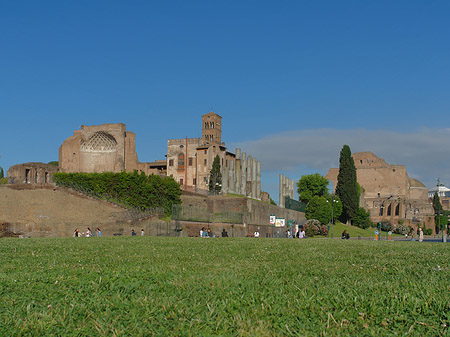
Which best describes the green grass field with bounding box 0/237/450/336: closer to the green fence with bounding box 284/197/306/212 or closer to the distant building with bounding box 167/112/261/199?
the green fence with bounding box 284/197/306/212

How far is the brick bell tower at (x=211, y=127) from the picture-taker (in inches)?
3802

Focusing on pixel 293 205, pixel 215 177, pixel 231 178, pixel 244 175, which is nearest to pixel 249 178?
pixel 244 175

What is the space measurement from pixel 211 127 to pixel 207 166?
20.7 metres

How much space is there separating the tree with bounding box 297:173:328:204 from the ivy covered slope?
144 ft

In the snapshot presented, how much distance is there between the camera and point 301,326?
4.94 m

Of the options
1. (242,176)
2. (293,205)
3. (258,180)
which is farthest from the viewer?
(258,180)

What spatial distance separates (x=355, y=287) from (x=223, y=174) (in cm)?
6899

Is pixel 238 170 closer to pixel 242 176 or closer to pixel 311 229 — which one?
pixel 242 176

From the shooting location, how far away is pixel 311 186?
94.2 m

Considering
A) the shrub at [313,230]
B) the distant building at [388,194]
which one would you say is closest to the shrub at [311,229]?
the shrub at [313,230]

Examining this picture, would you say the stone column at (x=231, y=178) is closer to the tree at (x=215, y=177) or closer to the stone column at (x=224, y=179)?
the stone column at (x=224, y=179)

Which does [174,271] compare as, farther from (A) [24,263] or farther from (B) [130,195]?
(B) [130,195]

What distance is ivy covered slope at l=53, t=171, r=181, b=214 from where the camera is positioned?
5362 centimetres

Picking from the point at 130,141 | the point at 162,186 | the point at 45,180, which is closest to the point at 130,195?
the point at 162,186
